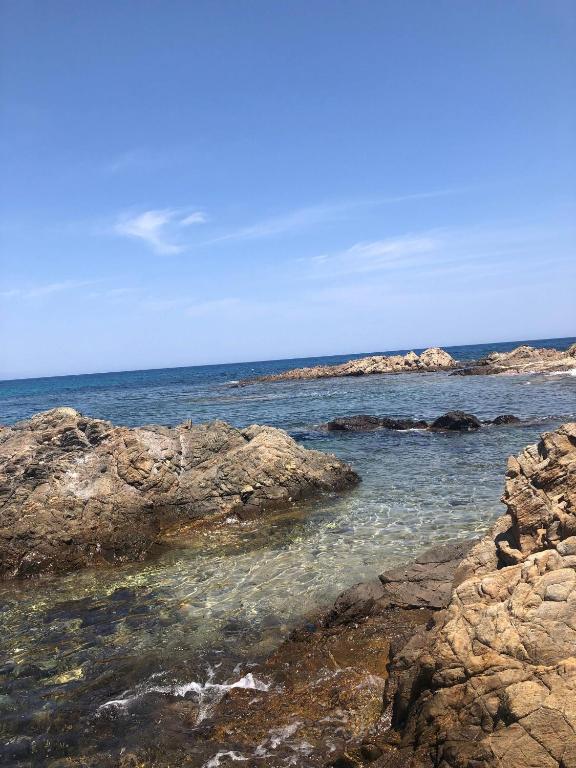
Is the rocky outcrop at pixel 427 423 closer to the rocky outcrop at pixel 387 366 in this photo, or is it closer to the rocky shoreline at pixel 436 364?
the rocky shoreline at pixel 436 364

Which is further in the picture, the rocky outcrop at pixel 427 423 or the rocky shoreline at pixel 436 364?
the rocky shoreline at pixel 436 364

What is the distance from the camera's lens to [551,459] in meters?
7.87

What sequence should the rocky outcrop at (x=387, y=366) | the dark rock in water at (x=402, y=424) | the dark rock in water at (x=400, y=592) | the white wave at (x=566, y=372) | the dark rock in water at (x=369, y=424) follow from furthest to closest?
the rocky outcrop at (x=387, y=366), the white wave at (x=566, y=372), the dark rock in water at (x=369, y=424), the dark rock in water at (x=402, y=424), the dark rock in water at (x=400, y=592)

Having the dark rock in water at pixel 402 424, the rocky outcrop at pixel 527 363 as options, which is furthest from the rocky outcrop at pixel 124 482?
the rocky outcrop at pixel 527 363

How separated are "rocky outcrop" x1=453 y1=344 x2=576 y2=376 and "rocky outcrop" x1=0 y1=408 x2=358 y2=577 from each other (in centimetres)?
5074

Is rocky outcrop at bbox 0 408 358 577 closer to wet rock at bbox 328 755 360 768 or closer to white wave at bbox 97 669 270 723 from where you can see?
white wave at bbox 97 669 270 723

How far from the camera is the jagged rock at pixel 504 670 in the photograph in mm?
4480

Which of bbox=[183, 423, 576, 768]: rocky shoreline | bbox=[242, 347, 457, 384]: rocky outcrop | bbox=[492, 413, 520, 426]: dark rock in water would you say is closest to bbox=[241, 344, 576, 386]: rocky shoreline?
bbox=[242, 347, 457, 384]: rocky outcrop

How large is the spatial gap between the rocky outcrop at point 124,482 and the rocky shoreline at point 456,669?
23.0 feet

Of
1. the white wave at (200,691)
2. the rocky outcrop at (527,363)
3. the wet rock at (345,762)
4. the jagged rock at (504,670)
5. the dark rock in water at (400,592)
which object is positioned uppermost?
the rocky outcrop at (527,363)

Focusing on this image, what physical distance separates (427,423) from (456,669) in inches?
1039

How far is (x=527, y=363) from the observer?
6888 cm

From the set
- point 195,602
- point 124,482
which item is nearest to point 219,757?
point 195,602

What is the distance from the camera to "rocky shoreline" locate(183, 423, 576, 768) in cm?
470
